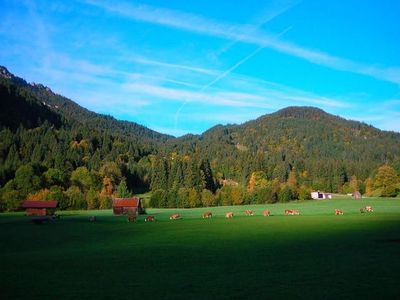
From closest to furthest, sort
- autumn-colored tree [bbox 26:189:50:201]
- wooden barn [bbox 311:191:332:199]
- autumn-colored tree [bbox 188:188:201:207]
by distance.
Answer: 1. autumn-colored tree [bbox 26:189:50:201]
2. autumn-colored tree [bbox 188:188:201:207]
3. wooden barn [bbox 311:191:332:199]

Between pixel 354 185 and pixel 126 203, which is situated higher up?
pixel 354 185

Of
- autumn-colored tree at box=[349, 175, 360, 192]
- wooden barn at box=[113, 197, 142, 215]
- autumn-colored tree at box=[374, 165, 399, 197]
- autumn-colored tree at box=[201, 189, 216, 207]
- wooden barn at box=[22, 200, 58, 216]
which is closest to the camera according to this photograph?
wooden barn at box=[22, 200, 58, 216]

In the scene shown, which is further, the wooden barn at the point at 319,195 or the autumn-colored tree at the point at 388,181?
the wooden barn at the point at 319,195

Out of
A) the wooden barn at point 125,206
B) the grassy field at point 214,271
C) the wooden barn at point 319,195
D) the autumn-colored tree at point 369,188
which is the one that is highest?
the autumn-colored tree at point 369,188

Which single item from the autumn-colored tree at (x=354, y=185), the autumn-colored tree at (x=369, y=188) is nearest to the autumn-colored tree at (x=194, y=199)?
the autumn-colored tree at (x=369, y=188)

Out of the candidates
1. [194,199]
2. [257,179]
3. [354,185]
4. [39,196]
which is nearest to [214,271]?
[194,199]

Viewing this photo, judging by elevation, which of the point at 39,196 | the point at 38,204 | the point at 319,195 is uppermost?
the point at 39,196

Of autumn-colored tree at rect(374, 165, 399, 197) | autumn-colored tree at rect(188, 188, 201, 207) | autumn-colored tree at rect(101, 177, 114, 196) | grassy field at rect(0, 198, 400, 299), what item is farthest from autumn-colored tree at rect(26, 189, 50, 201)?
autumn-colored tree at rect(374, 165, 399, 197)

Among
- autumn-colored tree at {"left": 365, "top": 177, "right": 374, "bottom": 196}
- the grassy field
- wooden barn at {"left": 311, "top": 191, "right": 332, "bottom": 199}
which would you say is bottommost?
the grassy field

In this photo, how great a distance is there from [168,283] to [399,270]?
11.4 m

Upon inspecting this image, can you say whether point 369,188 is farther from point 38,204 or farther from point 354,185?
point 38,204

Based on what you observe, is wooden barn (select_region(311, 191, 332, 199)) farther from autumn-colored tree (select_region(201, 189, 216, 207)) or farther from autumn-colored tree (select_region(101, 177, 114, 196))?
autumn-colored tree (select_region(101, 177, 114, 196))

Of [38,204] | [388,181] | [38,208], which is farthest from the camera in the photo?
[388,181]

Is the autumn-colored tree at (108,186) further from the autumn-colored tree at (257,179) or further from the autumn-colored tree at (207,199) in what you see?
the autumn-colored tree at (257,179)
